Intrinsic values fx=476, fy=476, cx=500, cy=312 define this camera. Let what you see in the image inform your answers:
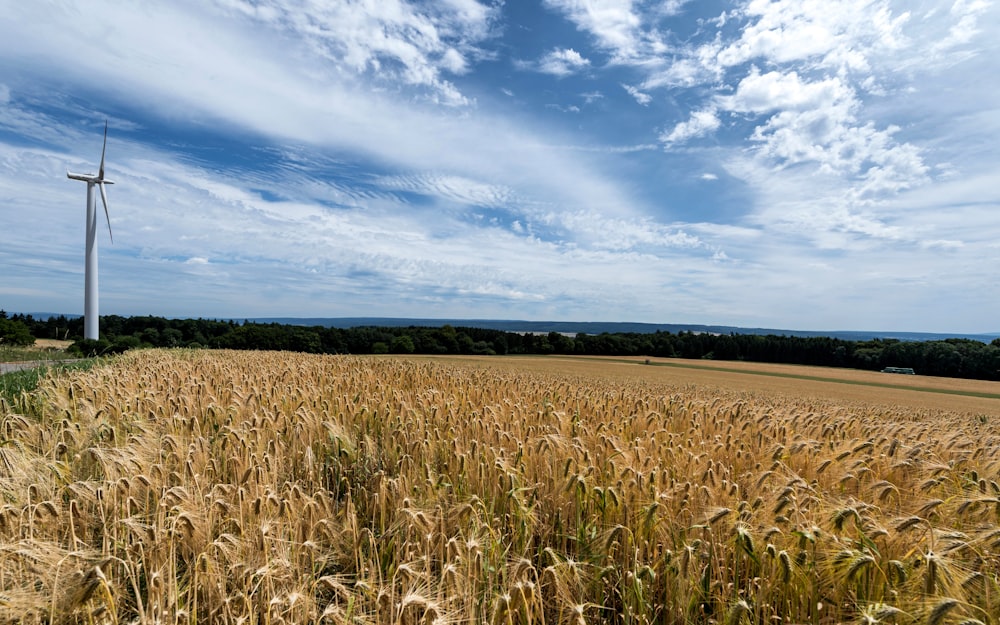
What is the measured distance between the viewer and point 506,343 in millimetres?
45656

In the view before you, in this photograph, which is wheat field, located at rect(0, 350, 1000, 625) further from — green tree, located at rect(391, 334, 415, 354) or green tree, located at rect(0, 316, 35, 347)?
green tree, located at rect(0, 316, 35, 347)

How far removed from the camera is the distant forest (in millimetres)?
30516

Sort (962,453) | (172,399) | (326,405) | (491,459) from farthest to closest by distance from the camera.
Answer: (326,405) < (172,399) < (962,453) < (491,459)

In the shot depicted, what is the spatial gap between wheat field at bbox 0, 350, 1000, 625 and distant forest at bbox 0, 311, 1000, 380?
23.9 meters

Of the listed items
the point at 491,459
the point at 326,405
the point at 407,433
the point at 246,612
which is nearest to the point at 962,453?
the point at 491,459

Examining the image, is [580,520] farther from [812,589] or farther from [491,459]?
[812,589]

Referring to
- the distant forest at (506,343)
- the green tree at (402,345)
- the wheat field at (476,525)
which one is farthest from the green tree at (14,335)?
the wheat field at (476,525)

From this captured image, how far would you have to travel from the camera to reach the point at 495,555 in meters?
2.73

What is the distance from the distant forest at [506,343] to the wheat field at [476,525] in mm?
23935

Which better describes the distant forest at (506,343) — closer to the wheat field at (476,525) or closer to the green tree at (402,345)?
the green tree at (402,345)

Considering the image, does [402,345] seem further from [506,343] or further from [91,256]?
[91,256]

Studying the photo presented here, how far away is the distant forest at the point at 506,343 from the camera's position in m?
30.5

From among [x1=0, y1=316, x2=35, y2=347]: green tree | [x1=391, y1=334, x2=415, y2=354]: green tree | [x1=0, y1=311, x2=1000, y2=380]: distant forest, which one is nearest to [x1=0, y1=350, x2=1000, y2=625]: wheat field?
[x1=0, y1=311, x2=1000, y2=380]: distant forest

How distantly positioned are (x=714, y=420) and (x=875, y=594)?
147 inches
